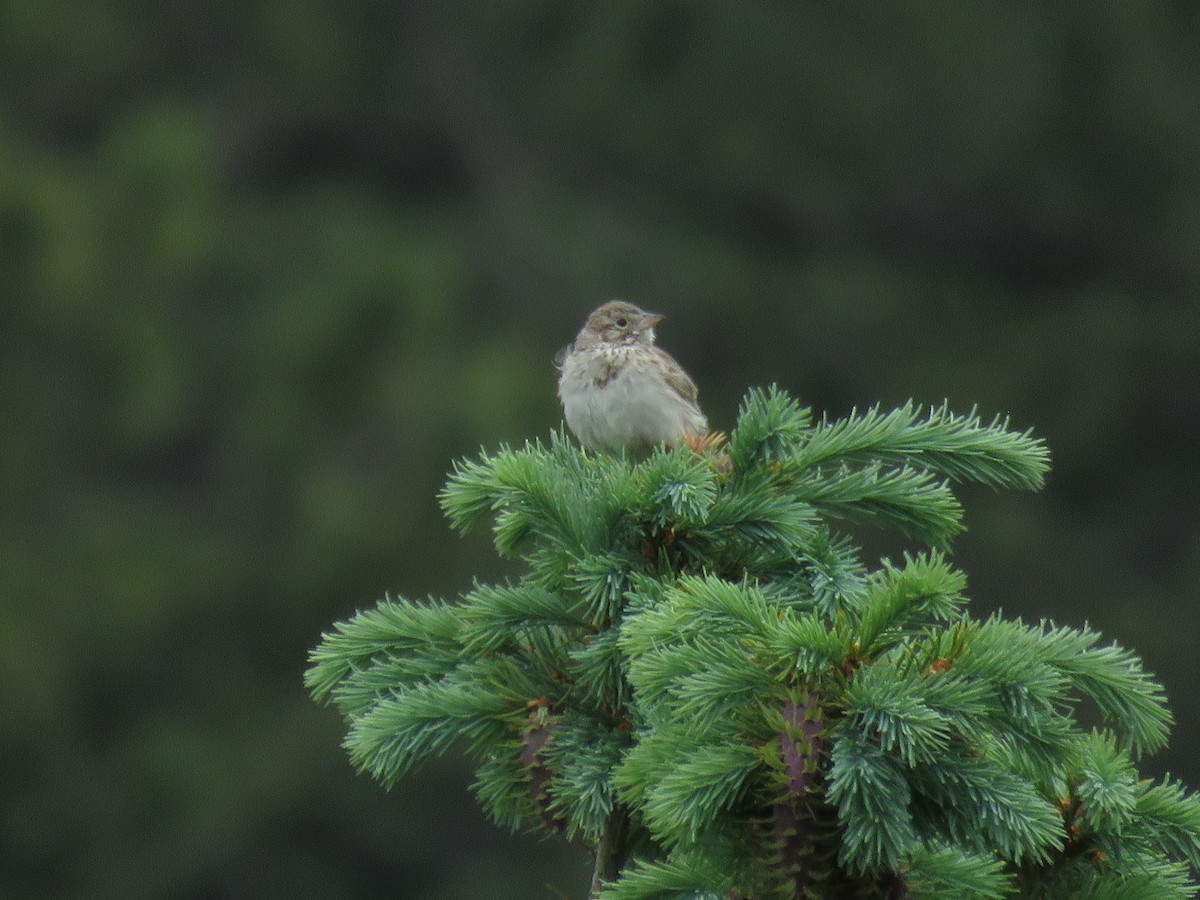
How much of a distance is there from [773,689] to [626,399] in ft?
8.67

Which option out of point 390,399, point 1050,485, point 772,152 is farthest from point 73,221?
point 1050,485

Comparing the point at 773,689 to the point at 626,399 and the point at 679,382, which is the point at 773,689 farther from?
the point at 679,382

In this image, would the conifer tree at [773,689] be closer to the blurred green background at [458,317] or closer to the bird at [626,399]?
the bird at [626,399]

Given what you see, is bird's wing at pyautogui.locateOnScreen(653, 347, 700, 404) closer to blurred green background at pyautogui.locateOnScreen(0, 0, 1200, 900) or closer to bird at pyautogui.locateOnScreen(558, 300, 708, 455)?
bird at pyautogui.locateOnScreen(558, 300, 708, 455)

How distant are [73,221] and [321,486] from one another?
119 inches

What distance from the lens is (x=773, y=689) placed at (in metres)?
1.85

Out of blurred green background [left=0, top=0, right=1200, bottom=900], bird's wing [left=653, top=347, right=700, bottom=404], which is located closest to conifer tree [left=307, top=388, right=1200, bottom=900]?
bird's wing [left=653, top=347, right=700, bottom=404]

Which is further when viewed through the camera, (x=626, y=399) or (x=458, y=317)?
(x=458, y=317)

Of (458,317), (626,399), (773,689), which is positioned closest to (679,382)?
(626,399)

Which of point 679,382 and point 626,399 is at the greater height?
point 679,382

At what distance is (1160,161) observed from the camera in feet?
47.6

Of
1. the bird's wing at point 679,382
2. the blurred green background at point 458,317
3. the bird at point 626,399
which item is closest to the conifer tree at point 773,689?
the bird at point 626,399

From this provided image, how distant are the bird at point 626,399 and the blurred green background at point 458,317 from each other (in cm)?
724

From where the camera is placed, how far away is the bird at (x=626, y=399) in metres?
4.43
